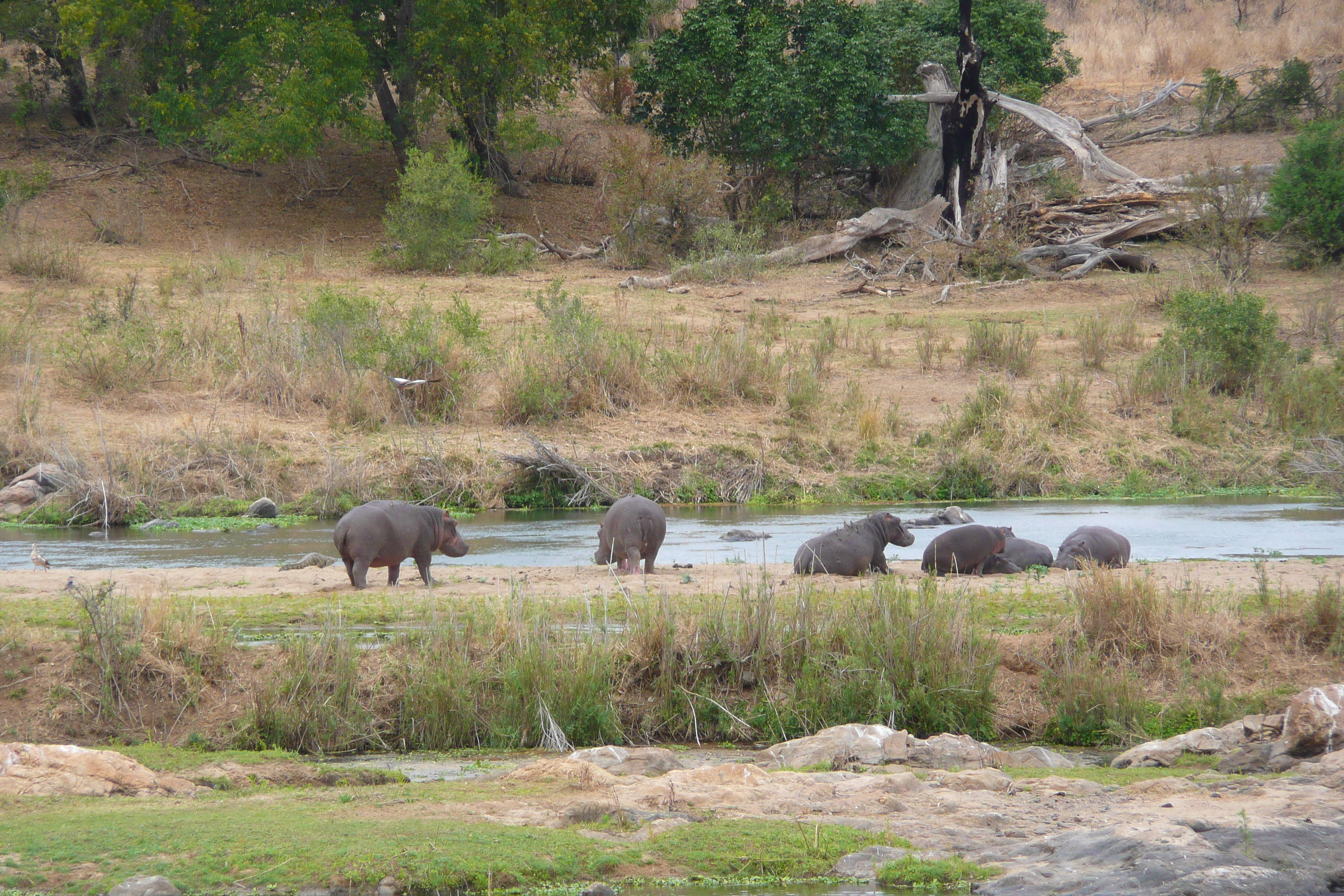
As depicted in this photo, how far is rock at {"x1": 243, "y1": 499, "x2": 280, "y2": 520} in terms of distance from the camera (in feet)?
47.5

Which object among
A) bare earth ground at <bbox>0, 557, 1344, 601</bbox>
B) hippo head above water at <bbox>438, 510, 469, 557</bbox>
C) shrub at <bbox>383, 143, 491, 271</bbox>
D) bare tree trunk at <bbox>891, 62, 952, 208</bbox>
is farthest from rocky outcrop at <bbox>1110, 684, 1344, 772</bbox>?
bare tree trunk at <bbox>891, 62, 952, 208</bbox>

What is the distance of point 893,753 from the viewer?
21.1 feet

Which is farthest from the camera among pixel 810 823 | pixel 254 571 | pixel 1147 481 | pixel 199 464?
pixel 1147 481

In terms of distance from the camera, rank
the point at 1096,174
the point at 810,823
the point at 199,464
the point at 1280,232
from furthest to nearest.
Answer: the point at 1096,174, the point at 1280,232, the point at 199,464, the point at 810,823

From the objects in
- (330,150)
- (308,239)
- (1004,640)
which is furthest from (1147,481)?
(330,150)

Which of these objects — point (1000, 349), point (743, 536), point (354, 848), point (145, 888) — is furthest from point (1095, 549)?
point (1000, 349)

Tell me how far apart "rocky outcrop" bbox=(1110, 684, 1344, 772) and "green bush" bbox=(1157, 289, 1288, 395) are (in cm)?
1241

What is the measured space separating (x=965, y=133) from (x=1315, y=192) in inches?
287

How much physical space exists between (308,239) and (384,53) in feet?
15.9

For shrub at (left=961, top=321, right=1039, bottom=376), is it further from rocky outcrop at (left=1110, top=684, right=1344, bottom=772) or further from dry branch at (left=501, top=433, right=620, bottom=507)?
rocky outcrop at (left=1110, top=684, right=1344, bottom=772)

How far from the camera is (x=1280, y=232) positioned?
24.5m

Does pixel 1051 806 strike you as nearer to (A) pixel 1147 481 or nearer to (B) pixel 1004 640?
(B) pixel 1004 640

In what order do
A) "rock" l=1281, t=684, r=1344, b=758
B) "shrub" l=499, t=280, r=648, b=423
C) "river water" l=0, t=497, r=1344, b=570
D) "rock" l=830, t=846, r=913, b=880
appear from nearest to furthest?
"rock" l=830, t=846, r=913, b=880 < "rock" l=1281, t=684, r=1344, b=758 < "river water" l=0, t=497, r=1344, b=570 < "shrub" l=499, t=280, r=648, b=423

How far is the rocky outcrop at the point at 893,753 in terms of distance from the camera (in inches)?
251
